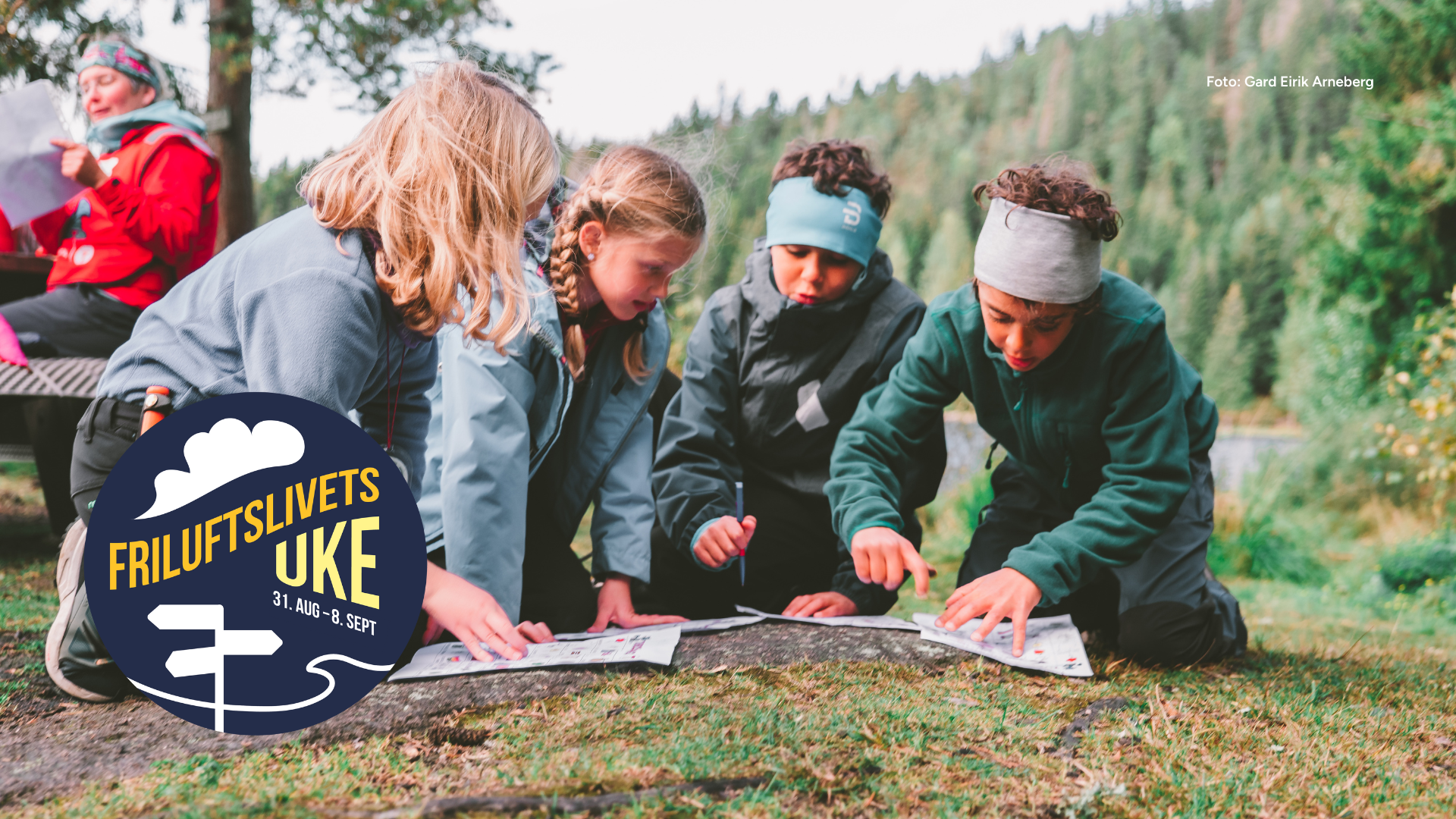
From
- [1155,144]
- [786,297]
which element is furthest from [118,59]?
[1155,144]

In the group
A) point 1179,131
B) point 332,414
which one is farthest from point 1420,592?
point 1179,131

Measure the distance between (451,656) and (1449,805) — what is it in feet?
5.77

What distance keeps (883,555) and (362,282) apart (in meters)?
1.21

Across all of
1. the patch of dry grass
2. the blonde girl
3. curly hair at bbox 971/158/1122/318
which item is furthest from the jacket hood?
the patch of dry grass

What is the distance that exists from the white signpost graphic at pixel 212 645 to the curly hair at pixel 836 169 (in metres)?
1.91

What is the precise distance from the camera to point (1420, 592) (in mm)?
4383

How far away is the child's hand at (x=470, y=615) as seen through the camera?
168cm

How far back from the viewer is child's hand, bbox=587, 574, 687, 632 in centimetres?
246

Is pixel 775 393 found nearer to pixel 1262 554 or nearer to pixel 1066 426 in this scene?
pixel 1066 426

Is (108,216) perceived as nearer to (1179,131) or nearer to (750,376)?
(750,376)

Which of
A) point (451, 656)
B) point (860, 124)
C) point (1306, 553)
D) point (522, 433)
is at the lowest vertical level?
point (1306, 553)

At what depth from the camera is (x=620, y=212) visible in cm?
230

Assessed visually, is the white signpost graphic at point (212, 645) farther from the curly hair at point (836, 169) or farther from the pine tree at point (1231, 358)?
the pine tree at point (1231, 358)

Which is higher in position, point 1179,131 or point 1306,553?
point 1179,131
